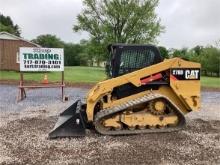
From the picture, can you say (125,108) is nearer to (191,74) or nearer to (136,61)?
(136,61)

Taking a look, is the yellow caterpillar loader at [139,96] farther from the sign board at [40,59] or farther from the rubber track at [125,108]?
the sign board at [40,59]

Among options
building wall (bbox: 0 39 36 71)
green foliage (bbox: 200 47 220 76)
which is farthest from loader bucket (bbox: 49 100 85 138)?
green foliage (bbox: 200 47 220 76)

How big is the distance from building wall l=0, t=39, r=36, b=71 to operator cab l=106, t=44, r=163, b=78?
3398cm

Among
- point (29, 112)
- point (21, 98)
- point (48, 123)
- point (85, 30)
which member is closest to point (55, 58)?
point (21, 98)

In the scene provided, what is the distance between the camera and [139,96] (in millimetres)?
10594

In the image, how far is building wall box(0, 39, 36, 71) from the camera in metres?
43.1

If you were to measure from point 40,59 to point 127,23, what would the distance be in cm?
3464

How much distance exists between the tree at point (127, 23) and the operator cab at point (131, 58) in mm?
39572

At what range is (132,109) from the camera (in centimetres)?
1018

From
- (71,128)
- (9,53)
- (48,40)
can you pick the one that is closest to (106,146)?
(71,128)

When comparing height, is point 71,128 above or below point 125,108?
below

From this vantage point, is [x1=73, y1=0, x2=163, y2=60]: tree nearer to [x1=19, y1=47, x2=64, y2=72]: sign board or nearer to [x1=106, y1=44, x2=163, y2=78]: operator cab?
[x1=19, y1=47, x2=64, y2=72]: sign board

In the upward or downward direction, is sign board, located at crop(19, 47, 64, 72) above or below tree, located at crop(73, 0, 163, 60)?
below

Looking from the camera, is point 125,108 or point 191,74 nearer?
point 125,108
